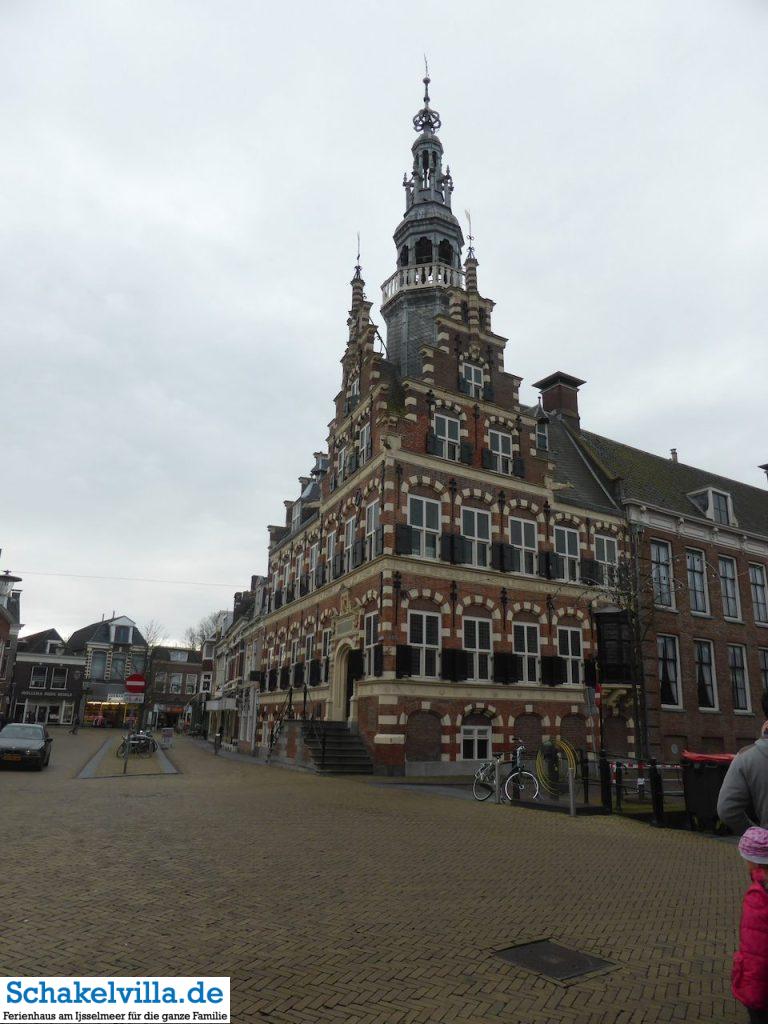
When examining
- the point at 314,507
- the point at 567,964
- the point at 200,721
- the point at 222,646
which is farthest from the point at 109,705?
the point at 567,964

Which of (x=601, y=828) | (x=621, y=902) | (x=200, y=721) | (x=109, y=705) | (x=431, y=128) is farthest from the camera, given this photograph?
(x=109, y=705)

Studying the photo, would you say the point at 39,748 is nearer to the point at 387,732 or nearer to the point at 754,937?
the point at 387,732

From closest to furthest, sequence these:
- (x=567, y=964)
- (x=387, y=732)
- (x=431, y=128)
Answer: (x=567, y=964)
(x=387, y=732)
(x=431, y=128)

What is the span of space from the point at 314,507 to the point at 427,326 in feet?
37.3

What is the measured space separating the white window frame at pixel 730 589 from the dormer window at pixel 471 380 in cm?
1533

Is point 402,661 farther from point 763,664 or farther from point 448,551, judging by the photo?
point 763,664

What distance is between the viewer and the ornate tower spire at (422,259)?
103 ft

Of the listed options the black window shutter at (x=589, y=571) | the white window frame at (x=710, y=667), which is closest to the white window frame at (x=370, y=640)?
the black window shutter at (x=589, y=571)

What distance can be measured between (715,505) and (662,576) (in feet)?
20.2

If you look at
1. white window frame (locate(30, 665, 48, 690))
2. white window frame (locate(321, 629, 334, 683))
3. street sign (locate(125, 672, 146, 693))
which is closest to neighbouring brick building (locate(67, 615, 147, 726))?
white window frame (locate(30, 665, 48, 690))

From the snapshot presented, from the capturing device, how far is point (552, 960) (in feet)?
19.4

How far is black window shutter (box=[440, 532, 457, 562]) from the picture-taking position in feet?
84.0

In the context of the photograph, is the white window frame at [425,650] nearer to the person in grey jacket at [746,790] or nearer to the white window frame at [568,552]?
the white window frame at [568,552]

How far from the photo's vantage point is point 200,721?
68000 millimetres
